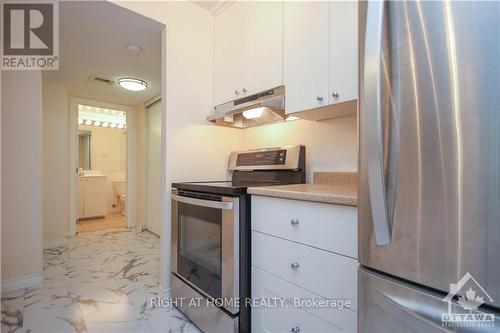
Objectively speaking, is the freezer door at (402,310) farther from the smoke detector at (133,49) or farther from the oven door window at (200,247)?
the smoke detector at (133,49)

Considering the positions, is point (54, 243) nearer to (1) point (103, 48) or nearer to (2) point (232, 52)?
(1) point (103, 48)

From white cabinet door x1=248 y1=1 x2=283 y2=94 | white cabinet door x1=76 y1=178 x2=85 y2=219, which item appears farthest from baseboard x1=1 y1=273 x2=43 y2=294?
white cabinet door x1=76 y1=178 x2=85 y2=219

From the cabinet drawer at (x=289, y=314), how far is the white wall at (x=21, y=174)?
6.92 ft

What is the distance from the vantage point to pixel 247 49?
1.81 metres

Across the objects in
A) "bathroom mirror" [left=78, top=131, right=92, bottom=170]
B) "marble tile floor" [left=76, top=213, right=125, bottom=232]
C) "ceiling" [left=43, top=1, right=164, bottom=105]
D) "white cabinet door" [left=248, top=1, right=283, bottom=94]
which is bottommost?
"marble tile floor" [left=76, top=213, right=125, bottom=232]

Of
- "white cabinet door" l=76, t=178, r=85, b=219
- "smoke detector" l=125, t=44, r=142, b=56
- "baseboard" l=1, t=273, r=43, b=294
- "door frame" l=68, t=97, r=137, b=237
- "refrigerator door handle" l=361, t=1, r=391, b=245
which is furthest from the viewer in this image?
"white cabinet door" l=76, t=178, r=85, b=219

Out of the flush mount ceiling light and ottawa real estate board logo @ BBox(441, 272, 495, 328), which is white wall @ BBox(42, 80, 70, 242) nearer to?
the flush mount ceiling light

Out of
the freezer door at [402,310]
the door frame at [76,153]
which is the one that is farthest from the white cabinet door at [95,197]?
the freezer door at [402,310]

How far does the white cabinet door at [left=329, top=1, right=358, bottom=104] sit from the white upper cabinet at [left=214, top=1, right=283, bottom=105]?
1.21 feet

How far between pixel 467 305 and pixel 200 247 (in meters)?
1.34

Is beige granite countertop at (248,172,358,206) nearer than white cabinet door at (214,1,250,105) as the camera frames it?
Yes

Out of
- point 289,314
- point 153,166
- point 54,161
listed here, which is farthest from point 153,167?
point 289,314

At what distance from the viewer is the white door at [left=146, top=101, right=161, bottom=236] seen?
12.4 feet

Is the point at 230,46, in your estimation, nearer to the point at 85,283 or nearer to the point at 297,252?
the point at 297,252
